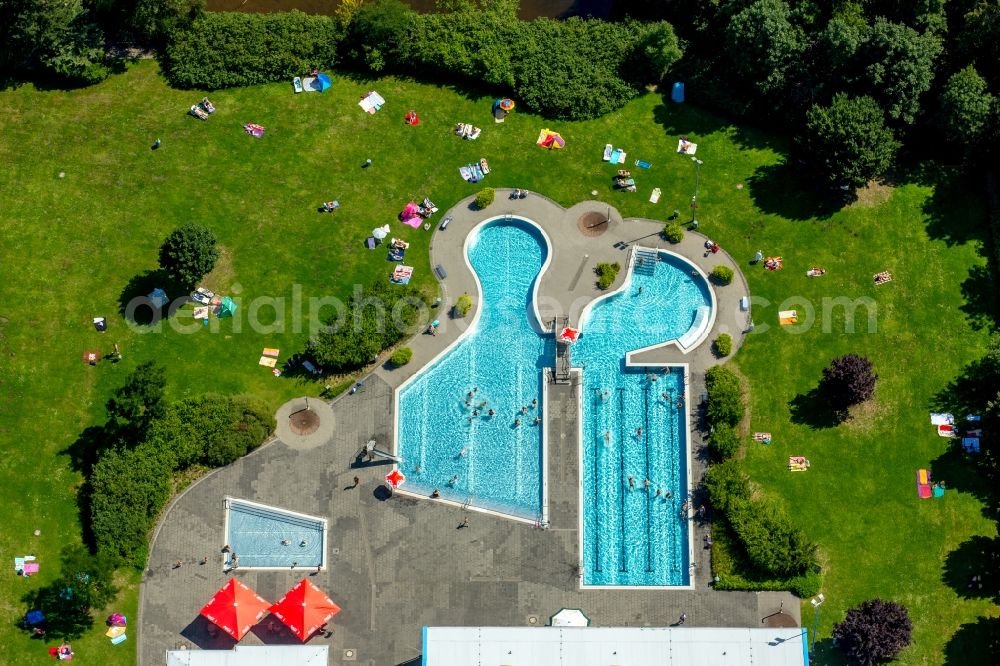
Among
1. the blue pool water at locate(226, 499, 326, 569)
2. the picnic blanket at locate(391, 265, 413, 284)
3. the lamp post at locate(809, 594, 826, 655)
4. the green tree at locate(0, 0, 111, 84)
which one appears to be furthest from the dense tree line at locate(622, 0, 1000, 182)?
the green tree at locate(0, 0, 111, 84)

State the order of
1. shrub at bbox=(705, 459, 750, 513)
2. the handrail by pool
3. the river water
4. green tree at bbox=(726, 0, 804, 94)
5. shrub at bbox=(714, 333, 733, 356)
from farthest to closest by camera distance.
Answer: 1. the river water
2. green tree at bbox=(726, 0, 804, 94)
3. the handrail by pool
4. shrub at bbox=(714, 333, 733, 356)
5. shrub at bbox=(705, 459, 750, 513)

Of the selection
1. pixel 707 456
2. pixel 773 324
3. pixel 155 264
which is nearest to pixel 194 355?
pixel 155 264

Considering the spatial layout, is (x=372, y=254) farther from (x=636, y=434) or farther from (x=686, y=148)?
(x=686, y=148)

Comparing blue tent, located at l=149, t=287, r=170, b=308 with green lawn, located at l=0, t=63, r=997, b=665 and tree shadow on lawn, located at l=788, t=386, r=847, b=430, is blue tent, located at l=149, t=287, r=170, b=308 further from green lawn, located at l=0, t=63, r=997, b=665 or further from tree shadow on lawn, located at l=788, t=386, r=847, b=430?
tree shadow on lawn, located at l=788, t=386, r=847, b=430

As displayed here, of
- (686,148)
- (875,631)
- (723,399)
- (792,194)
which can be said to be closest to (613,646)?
(875,631)

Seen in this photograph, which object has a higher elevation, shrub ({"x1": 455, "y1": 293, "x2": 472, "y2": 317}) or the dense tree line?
the dense tree line

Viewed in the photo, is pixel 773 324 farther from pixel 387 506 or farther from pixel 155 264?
pixel 155 264

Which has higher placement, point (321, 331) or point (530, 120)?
point (530, 120)

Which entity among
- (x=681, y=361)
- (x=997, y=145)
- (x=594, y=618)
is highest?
(x=997, y=145)
